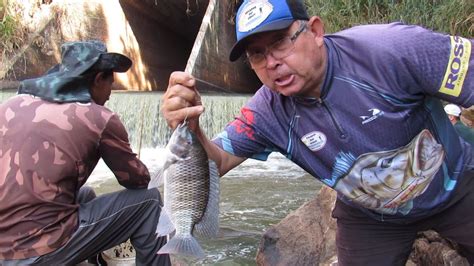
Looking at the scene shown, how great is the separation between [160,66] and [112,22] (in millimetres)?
2290

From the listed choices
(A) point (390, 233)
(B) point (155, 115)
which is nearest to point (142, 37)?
(B) point (155, 115)

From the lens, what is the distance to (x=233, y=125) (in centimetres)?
230

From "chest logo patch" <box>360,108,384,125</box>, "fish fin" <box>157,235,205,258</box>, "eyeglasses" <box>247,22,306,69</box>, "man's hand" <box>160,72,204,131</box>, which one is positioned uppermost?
"eyeglasses" <box>247,22,306,69</box>

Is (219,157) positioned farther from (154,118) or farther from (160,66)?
(160,66)

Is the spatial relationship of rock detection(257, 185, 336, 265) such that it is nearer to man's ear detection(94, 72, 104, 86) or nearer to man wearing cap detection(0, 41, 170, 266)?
man wearing cap detection(0, 41, 170, 266)

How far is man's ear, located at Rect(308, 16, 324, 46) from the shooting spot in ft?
6.54

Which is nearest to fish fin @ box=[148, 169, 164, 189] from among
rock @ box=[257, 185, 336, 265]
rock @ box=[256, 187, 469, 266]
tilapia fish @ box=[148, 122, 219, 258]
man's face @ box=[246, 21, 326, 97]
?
tilapia fish @ box=[148, 122, 219, 258]

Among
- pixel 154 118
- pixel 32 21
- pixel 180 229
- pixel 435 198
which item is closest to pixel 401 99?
pixel 435 198

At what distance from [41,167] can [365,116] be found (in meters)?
1.80

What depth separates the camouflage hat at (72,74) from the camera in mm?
3051

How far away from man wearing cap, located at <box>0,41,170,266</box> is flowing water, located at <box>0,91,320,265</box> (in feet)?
1.02

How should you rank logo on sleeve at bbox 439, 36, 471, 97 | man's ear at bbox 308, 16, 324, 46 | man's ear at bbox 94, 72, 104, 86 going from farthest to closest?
man's ear at bbox 94, 72, 104, 86, man's ear at bbox 308, 16, 324, 46, logo on sleeve at bbox 439, 36, 471, 97

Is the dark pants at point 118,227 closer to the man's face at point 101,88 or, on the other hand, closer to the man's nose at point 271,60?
the man's face at point 101,88

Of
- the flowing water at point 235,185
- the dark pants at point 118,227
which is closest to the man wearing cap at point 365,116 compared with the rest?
the flowing water at point 235,185
